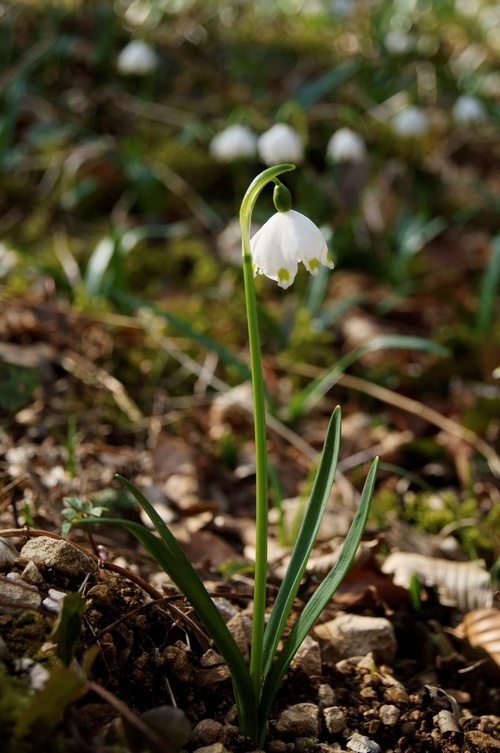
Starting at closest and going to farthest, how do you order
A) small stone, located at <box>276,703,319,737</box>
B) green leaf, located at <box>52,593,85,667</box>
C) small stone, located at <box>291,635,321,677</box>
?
green leaf, located at <box>52,593,85,667</box>
small stone, located at <box>276,703,319,737</box>
small stone, located at <box>291,635,321,677</box>

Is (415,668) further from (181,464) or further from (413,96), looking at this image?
(413,96)

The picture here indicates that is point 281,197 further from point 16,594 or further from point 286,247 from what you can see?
point 16,594

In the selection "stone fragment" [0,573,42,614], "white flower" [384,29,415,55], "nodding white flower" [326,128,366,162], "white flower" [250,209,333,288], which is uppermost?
"white flower" [384,29,415,55]

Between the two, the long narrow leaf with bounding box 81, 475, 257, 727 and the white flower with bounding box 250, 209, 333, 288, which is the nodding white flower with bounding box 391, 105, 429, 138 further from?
the long narrow leaf with bounding box 81, 475, 257, 727

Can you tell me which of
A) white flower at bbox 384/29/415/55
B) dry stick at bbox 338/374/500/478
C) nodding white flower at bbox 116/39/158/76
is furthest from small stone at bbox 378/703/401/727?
white flower at bbox 384/29/415/55

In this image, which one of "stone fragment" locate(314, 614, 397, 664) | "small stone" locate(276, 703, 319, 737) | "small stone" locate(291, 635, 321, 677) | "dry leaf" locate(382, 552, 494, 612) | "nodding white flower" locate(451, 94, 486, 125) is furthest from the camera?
"nodding white flower" locate(451, 94, 486, 125)

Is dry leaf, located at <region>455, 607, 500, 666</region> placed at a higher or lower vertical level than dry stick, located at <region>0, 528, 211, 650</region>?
lower
